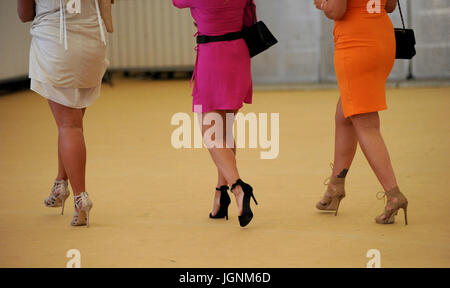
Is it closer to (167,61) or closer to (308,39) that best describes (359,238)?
(308,39)

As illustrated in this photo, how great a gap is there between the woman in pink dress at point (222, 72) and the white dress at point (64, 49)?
483 millimetres

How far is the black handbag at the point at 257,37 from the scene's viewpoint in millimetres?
3932

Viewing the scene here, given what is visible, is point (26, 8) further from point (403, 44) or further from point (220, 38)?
point (403, 44)

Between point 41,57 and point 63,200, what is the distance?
0.84m

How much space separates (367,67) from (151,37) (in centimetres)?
814

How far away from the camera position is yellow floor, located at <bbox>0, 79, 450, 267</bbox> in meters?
3.55

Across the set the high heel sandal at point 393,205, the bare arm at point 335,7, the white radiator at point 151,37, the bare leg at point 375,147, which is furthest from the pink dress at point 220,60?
the white radiator at point 151,37

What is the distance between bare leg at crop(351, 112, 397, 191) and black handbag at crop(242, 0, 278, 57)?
1.92 ft

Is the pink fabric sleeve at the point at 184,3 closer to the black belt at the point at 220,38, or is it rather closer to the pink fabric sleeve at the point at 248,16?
the black belt at the point at 220,38

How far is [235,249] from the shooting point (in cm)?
362

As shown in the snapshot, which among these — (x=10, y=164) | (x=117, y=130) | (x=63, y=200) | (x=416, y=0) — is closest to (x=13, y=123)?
(x=117, y=130)

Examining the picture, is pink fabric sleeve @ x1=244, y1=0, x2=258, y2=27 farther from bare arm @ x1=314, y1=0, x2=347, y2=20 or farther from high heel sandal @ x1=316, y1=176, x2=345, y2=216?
high heel sandal @ x1=316, y1=176, x2=345, y2=216

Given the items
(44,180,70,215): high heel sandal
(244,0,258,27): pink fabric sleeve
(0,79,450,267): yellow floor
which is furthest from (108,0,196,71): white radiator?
(244,0,258,27): pink fabric sleeve

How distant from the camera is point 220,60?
3.91 metres
